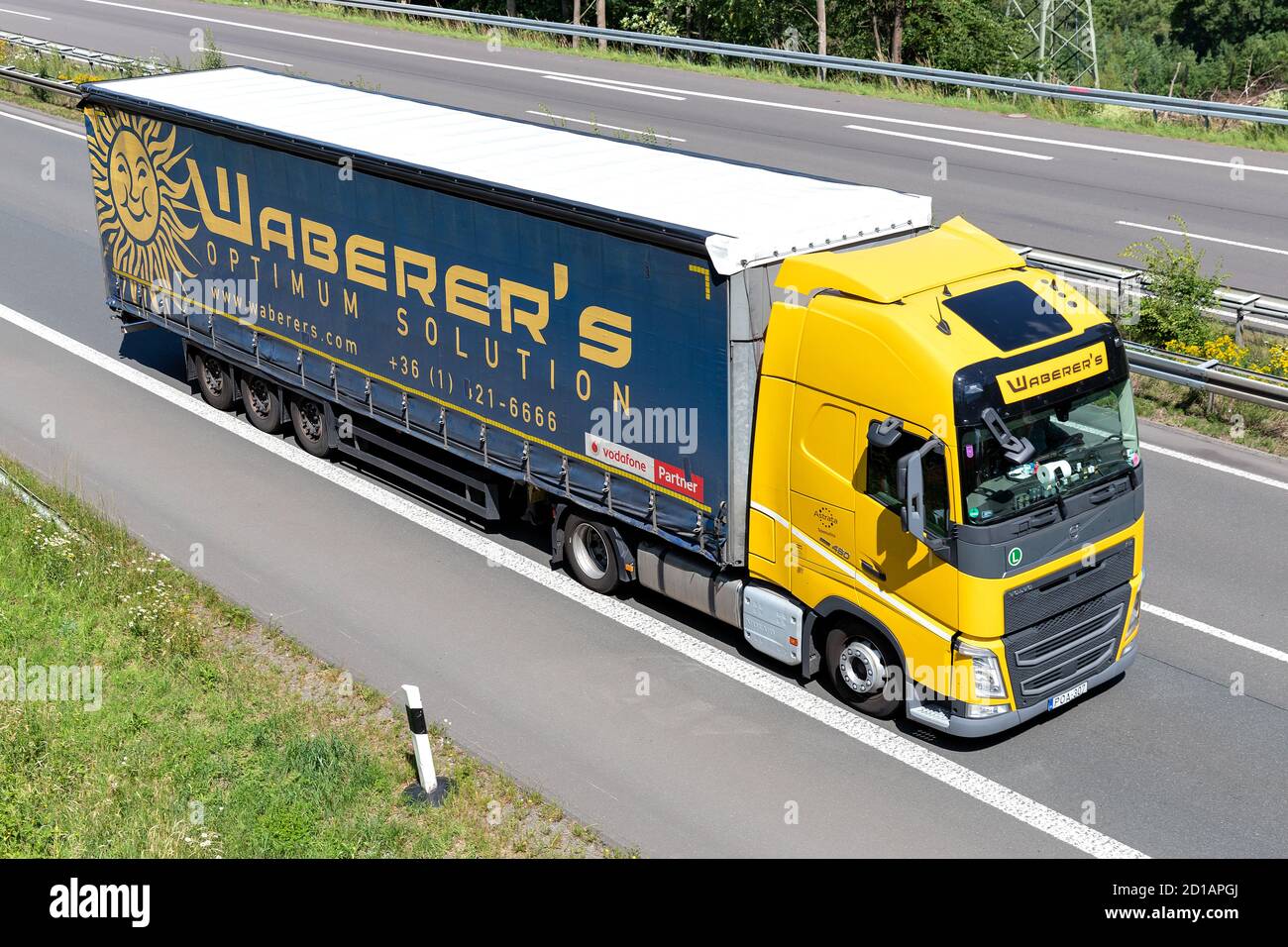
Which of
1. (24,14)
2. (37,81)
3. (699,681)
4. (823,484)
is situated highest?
(24,14)

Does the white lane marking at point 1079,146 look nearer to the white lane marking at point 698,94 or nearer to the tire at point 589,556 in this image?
the white lane marking at point 698,94

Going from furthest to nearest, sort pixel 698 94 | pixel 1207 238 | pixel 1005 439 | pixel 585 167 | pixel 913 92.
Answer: pixel 698 94, pixel 913 92, pixel 1207 238, pixel 585 167, pixel 1005 439

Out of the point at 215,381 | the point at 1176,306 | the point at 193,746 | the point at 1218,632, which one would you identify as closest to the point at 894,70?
the point at 1176,306

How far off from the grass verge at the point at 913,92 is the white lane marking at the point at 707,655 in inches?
767

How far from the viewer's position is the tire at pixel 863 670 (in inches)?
401

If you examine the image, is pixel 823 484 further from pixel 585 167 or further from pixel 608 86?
pixel 608 86

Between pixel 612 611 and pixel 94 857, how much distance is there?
15.8ft

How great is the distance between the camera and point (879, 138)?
1070 inches

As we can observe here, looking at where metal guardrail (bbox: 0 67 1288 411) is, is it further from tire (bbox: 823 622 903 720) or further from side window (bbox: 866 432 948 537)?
side window (bbox: 866 432 948 537)

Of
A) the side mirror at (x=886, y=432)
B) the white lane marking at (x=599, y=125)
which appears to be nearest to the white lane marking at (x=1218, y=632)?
the side mirror at (x=886, y=432)

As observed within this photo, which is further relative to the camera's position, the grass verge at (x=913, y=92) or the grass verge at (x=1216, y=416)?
the grass verge at (x=913, y=92)

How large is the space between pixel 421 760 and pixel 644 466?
301 centimetres
